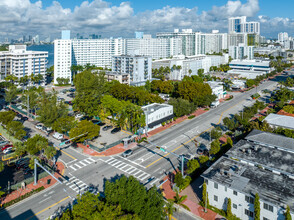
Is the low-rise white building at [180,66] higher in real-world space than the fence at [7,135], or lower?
higher

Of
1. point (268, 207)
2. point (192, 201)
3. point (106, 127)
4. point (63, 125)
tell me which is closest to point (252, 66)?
point (106, 127)

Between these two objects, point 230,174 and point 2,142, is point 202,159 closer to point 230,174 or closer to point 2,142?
point 230,174

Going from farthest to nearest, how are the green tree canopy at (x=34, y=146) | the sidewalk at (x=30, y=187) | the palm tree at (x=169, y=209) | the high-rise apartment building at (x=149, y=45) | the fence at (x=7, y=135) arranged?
the high-rise apartment building at (x=149, y=45)
the fence at (x=7, y=135)
the green tree canopy at (x=34, y=146)
the sidewalk at (x=30, y=187)
the palm tree at (x=169, y=209)

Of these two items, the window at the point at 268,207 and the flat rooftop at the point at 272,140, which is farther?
the flat rooftop at the point at 272,140

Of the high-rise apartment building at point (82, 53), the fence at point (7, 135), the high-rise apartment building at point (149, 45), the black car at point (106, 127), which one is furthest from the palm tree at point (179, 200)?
the high-rise apartment building at point (149, 45)

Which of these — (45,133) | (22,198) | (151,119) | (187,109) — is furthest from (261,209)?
(45,133)

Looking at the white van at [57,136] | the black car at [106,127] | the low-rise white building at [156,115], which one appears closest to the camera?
the white van at [57,136]

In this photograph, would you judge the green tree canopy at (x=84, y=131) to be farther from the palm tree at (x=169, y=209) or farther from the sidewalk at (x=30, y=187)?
the palm tree at (x=169, y=209)
